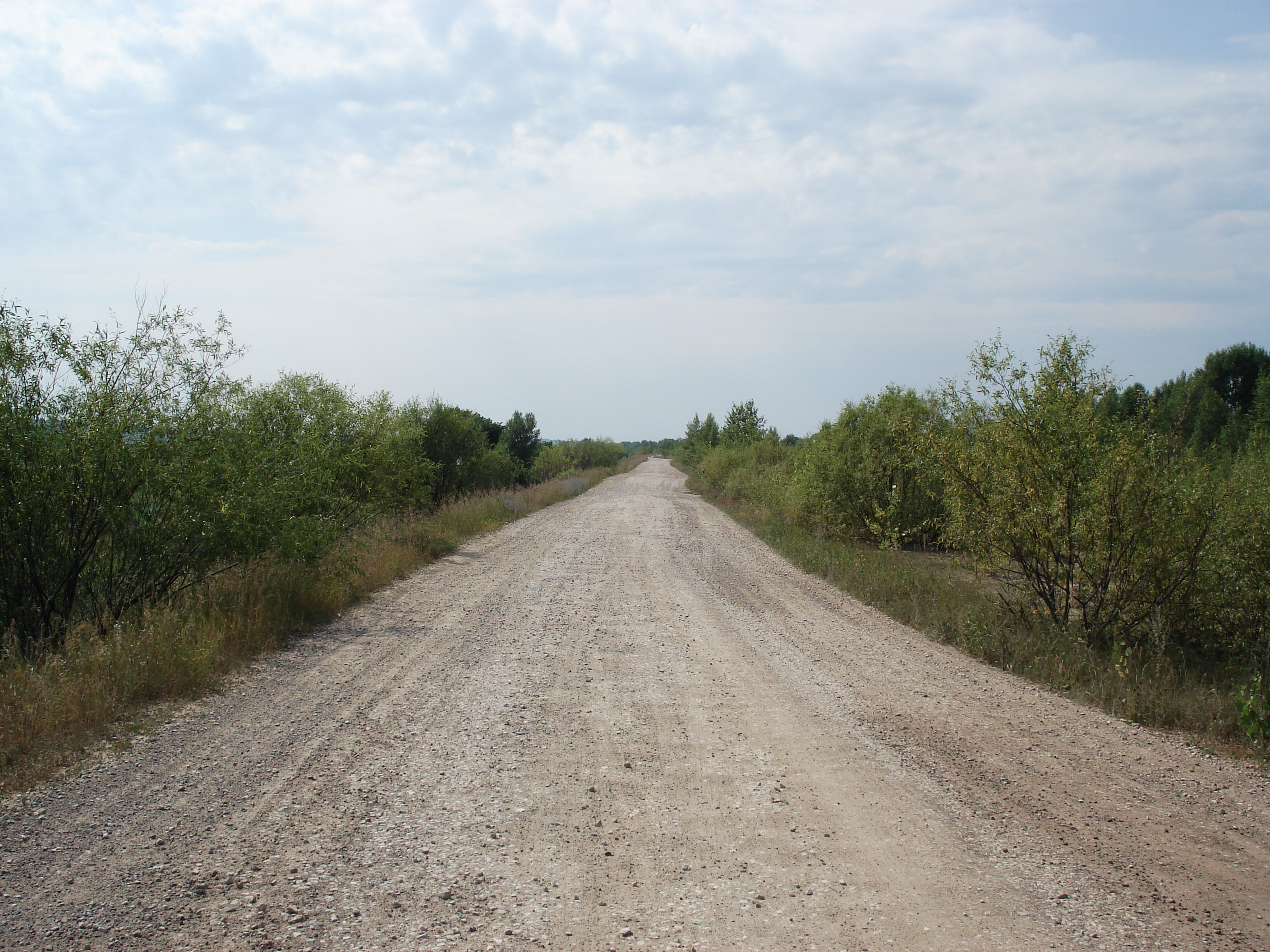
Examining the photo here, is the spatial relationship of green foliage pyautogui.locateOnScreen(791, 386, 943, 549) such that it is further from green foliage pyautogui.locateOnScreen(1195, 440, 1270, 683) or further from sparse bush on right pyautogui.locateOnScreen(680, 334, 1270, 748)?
green foliage pyautogui.locateOnScreen(1195, 440, 1270, 683)

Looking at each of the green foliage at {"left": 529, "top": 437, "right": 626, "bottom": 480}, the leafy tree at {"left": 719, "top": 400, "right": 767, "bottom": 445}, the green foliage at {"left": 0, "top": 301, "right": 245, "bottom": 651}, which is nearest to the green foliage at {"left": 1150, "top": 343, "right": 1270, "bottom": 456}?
the leafy tree at {"left": 719, "top": 400, "right": 767, "bottom": 445}

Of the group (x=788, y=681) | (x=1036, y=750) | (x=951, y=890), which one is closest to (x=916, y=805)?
(x=951, y=890)

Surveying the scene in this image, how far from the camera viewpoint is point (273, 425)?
1342cm

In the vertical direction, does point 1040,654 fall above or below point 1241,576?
below

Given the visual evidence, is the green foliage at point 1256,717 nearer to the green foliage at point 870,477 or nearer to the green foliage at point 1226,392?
the green foliage at point 870,477

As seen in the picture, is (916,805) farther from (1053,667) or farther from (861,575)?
(861,575)

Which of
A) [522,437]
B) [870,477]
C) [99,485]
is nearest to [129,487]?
[99,485]

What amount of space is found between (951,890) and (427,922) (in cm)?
241

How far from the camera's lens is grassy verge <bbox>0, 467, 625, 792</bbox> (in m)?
4.93

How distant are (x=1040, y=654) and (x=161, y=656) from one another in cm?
835

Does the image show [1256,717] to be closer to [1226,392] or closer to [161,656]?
[161,656]

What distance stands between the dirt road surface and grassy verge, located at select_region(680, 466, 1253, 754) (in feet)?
1.26

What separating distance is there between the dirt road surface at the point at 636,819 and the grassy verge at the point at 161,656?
33 cm

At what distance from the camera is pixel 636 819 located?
4.17 m
